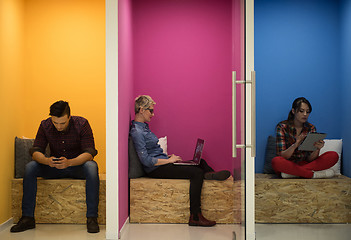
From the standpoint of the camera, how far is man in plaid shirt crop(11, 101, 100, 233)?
4.08 meters

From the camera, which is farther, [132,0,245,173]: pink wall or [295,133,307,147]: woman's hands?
[132,0,245,173]: pink wall

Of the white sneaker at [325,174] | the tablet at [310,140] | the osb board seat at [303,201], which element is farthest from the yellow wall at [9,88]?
the white sneaker at [325,174]

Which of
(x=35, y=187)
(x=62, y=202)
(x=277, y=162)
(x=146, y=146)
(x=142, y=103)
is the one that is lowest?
(x=62, y=202)

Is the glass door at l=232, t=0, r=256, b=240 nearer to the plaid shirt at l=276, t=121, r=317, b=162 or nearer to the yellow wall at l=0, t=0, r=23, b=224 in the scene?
the plaid shirt at l=276, t=121, r=317, b=162

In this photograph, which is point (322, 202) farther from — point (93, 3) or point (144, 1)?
point (93, 3)

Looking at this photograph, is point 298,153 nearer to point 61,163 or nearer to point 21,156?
point 61,163

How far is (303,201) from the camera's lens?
4266 millimetres

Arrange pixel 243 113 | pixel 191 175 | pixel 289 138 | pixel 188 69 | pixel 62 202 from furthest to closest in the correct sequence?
pixel 188 69, pixel 289 138, pixel 191 175, pixel 62 202, pixel 243 113

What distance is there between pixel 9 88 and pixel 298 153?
10.5 feet

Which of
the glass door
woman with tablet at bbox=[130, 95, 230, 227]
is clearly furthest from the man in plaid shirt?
the glass door

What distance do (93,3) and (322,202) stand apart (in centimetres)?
343

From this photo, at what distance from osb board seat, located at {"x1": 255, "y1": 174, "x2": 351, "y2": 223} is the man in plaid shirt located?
1.68m

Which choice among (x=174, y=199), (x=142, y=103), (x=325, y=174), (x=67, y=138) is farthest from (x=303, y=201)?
(x=67, y=138)

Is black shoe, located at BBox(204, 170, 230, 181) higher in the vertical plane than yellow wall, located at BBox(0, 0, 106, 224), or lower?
lower
